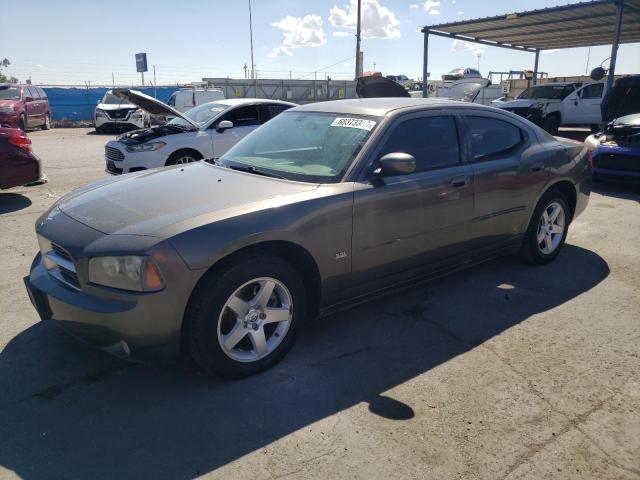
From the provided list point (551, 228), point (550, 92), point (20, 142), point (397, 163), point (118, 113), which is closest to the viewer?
point (397, 163)

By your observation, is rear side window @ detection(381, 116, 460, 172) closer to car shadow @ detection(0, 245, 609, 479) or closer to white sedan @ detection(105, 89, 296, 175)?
car shadow @ detection(0, 245, 609, 479)

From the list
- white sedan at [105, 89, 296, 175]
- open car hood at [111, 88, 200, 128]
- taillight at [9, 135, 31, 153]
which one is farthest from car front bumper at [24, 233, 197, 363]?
taillight at [9, 135, 31, 153]

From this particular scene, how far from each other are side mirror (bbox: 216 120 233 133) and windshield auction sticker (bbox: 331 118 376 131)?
4697 mm

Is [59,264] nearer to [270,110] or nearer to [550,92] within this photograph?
[270,110]

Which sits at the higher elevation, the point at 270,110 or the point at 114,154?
the point at 270,110

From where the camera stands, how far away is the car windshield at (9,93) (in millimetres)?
17391

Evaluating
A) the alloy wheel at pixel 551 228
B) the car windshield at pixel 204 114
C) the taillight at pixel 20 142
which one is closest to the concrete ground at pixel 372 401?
the alloy wheel at pixel 551 228

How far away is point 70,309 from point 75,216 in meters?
0.64

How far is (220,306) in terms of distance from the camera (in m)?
2.72

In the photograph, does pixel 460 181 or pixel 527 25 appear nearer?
pixel 460 181

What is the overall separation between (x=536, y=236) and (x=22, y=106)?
18794 mm

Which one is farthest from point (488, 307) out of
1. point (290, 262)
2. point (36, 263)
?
point (36, 263)

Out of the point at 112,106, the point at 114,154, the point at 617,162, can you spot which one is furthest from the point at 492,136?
the point at 112,106

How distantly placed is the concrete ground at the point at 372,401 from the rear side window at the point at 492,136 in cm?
121
